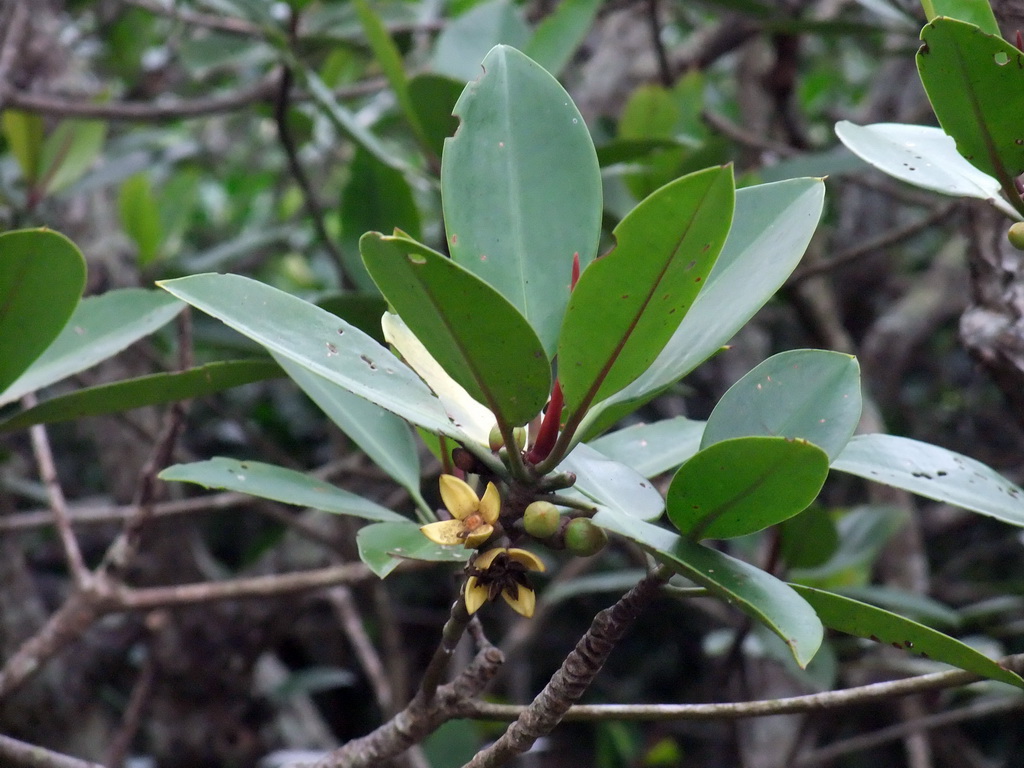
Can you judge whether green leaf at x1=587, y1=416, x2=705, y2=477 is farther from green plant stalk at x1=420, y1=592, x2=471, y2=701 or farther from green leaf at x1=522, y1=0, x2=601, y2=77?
green leaf at x1=522, y1=0, x2=601, y2=77

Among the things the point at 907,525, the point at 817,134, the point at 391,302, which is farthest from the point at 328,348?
the point at 817,134

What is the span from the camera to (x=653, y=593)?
1.76 ft

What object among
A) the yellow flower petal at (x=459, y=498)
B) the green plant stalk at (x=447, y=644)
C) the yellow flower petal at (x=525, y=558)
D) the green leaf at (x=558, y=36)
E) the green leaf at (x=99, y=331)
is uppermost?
the green leaf at (x=558, y=36)

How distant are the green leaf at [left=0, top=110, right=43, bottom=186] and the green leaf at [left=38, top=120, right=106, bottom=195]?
0.01 m

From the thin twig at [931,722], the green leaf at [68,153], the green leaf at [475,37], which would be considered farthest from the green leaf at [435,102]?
the thin twig at [931,722]

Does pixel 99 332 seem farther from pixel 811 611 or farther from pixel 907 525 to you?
pixel 907 525

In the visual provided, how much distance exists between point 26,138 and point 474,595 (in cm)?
130

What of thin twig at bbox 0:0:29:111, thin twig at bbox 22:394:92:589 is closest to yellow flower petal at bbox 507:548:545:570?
thin twig at bbox 22:394:92:589

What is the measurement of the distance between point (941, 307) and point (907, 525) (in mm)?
629

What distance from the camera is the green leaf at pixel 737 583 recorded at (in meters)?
0.45

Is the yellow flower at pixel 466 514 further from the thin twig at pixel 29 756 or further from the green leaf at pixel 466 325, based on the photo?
the thin twig at pixel 29 756

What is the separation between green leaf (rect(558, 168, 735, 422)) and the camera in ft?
1.47

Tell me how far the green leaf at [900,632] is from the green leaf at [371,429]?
11.4 inches

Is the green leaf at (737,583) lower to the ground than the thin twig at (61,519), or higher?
higher
